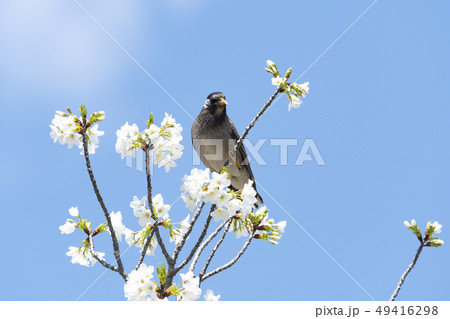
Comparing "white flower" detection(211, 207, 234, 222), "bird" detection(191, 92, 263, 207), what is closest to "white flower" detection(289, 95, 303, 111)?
"white flower" detection(211, 207, 234, 222)

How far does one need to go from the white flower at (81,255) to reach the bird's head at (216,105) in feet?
11.7

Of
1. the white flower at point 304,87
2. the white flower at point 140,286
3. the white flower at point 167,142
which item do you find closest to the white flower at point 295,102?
the white flower at point 304,87

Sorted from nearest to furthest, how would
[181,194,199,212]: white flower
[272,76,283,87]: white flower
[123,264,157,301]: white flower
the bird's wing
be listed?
[123,264,157,301]: white flower, [181,194,199,212]: white flower, [272,76,283,87]: white flower, the bird's wing

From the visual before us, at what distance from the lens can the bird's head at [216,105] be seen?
6.74m

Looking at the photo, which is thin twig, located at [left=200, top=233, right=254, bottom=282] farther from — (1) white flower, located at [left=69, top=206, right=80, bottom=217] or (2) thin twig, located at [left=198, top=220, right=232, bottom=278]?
(1) white flower, located at [left=69, top=206, right=80, bottom=217]

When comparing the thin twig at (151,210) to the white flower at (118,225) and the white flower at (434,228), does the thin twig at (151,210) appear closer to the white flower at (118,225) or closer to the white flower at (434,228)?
the white flower at (118,225)

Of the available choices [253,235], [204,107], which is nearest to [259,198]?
[204,107]

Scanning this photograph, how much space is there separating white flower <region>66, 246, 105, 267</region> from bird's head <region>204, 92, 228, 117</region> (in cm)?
358

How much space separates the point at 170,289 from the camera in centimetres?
305

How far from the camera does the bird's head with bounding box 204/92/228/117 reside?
674cm

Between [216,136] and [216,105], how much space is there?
453 millimetres

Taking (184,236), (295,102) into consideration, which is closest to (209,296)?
(184,236)
